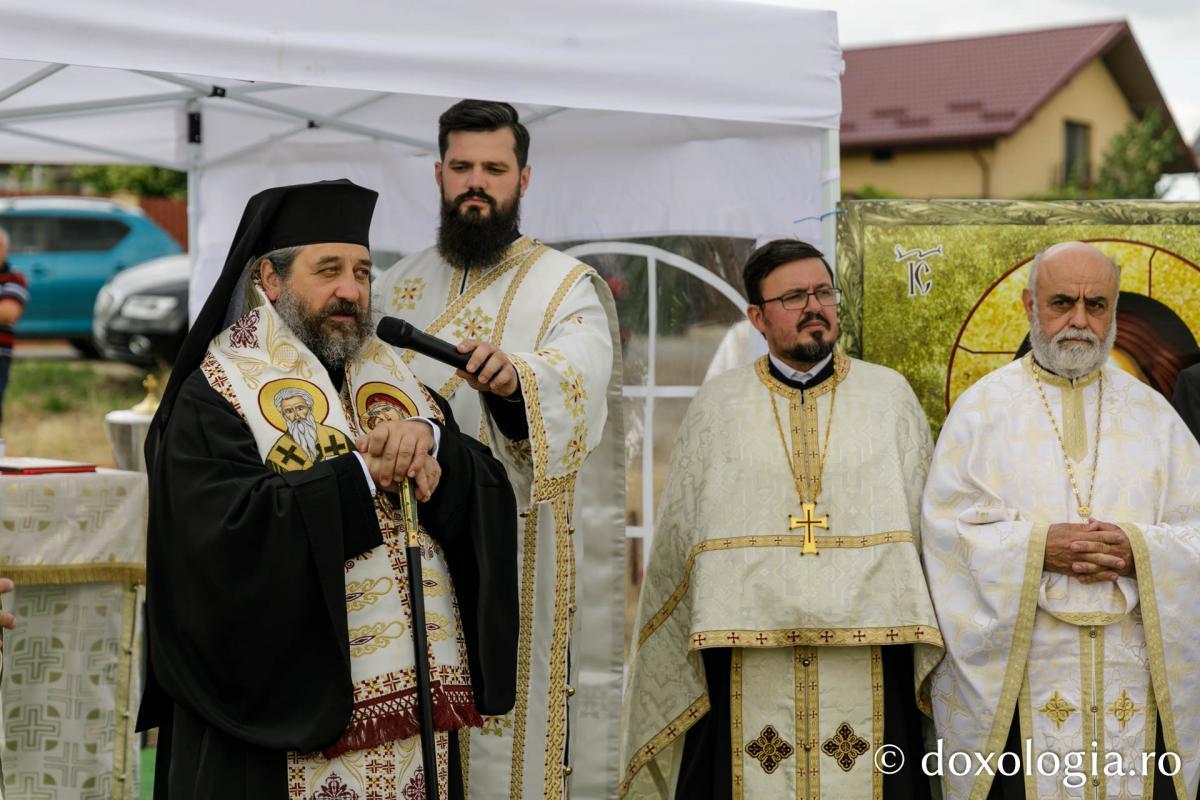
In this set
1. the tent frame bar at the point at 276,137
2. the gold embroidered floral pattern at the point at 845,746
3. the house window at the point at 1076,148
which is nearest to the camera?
the gold embroidered floral pattern at the point at 845,746

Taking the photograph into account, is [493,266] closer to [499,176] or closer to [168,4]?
[499,176]

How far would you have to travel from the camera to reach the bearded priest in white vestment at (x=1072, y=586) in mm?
3592

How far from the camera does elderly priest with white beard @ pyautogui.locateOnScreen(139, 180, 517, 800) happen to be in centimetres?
289

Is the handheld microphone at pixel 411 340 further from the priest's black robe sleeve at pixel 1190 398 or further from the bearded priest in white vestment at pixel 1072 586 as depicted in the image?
the priest's black robe sleeve at pixel 1190 398

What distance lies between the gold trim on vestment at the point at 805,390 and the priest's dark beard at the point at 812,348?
9cm

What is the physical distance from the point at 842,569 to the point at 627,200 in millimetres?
1847

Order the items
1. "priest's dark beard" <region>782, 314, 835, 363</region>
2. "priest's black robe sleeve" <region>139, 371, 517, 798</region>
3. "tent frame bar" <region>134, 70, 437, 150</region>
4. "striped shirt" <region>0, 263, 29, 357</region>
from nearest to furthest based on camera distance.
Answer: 1. "priest's black robe sleeve" <region>139, 371, 517, 798</region>
2. "priest's dark beard" <region>782, 314, 835, 363</region>
3. "tent frame bar" <region>134, 70, 437, 150</region>
4. "striped shirt" <region>0, 263, 29, 357</region>

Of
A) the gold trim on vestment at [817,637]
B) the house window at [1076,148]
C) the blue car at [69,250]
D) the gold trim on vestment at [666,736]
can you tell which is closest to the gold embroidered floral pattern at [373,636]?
the gold trim on vestment at [817,637]

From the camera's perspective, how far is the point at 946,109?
2430 centimetres

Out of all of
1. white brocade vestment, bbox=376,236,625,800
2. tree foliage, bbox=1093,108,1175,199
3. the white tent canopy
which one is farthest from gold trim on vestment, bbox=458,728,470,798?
tree foliage, bbox=1093,108,1175,199

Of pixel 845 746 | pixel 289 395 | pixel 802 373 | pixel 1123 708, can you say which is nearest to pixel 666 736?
pixel 845 746

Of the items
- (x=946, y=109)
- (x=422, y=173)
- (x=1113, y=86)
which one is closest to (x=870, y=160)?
(x=946, y=109)

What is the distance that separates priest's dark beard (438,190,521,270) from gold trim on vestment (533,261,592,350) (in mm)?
205

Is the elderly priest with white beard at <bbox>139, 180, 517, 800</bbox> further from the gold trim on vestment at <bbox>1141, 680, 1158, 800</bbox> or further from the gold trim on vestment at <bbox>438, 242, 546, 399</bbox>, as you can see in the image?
the gold trim on vestment at <bbox>1141, 680, 1158, 800</bbox>
